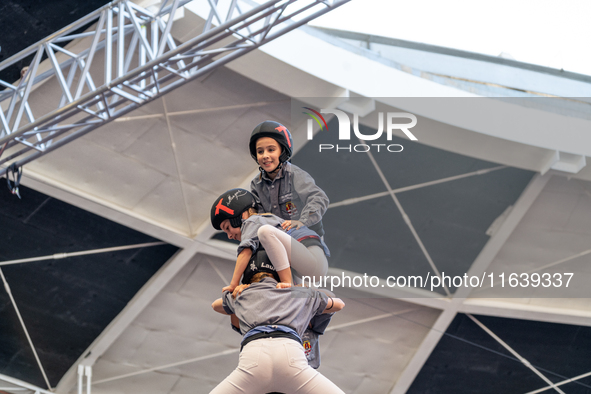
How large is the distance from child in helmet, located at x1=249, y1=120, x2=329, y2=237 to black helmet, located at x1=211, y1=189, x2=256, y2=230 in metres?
0.37

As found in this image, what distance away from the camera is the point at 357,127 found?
12.9 m

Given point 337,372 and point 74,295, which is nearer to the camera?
point 74,295

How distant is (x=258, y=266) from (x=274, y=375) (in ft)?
3.55

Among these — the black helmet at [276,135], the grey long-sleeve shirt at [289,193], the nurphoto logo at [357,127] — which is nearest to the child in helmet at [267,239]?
the grey long-sleeve shirt at [289,193]

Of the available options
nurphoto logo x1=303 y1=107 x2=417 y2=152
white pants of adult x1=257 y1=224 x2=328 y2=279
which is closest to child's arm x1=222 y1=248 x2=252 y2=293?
white pants of adult x1=257 y1=224 x2=328 y2=279

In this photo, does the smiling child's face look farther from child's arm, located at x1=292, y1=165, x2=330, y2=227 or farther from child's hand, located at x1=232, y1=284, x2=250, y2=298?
child's hand, located at x1=232, y1=284, x2=250, y2=298

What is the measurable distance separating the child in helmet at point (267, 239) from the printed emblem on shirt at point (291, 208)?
0.36m

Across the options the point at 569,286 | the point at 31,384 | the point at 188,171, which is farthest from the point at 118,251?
the point at 569,286

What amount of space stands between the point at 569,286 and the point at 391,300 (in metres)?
4.99

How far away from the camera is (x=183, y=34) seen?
12133 millimetres

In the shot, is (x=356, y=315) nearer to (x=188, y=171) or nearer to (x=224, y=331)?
(x=224, y=331)

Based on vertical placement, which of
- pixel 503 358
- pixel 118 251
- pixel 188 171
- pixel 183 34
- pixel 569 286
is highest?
pixel 183 34

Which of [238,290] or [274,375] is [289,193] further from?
[274,375]

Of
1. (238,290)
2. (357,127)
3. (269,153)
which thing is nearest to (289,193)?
(269,153)
